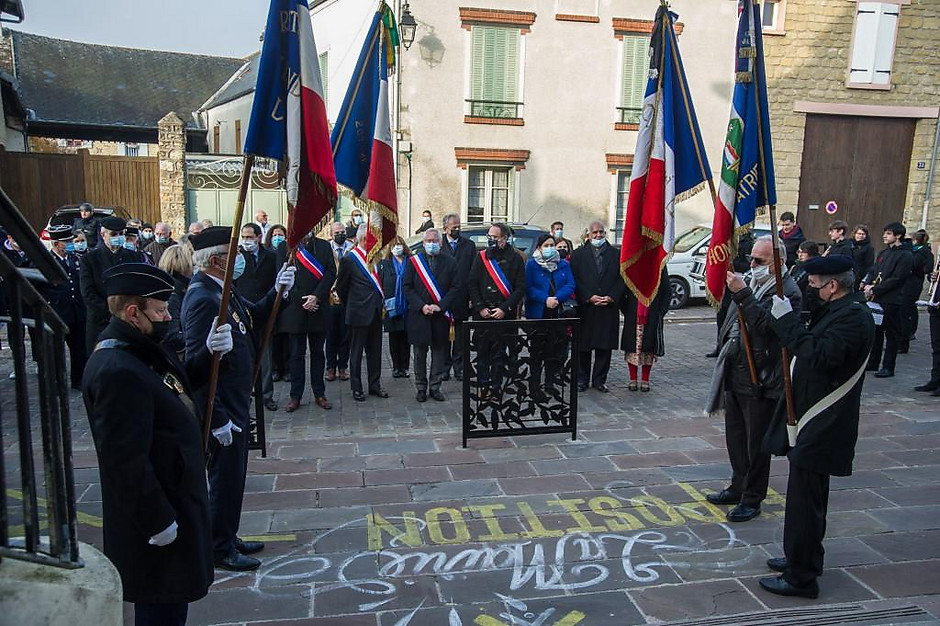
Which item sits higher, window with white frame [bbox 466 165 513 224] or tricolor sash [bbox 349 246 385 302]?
window with white frame [bbox 466 165 513 224]

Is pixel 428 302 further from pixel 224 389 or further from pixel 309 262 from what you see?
pixel 224 389

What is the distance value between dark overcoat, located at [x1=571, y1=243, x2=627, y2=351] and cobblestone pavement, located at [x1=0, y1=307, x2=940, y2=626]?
1239 mm

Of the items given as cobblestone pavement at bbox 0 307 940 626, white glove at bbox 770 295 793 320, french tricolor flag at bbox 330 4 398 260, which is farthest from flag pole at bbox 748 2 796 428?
french tricolor flag at bbox 330 4 398 260

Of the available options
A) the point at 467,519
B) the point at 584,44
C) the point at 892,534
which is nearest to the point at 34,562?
the point at 467,519

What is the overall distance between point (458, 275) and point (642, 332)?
2.44 metres

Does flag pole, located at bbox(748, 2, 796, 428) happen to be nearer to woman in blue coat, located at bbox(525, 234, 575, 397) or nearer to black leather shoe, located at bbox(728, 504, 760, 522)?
black leather shoe, located at bbox(728, 504, 760, 522)

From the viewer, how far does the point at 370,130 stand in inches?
223

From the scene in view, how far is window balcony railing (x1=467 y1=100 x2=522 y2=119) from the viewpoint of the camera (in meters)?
18.8

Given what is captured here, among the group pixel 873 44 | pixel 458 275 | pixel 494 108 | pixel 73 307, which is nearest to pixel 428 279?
pixel 458 275

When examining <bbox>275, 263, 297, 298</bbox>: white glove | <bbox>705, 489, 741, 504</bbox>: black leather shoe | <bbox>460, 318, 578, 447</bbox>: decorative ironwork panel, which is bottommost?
<bbox>705, 489, 741, 504</bbox>: black leather shoe

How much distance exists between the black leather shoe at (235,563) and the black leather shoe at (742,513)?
339cm

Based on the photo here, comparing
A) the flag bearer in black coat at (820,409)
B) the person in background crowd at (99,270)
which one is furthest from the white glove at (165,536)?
the person in background crowd at (99,270)

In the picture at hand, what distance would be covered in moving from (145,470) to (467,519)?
2.73 meters

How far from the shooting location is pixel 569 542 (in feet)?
15.7
